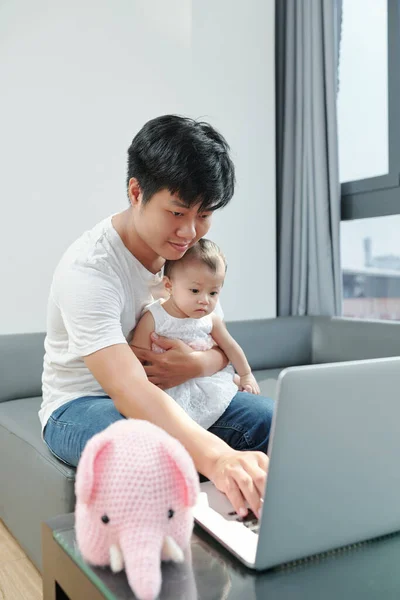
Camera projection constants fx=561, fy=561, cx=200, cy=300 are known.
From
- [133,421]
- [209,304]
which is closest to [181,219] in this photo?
[209,304]

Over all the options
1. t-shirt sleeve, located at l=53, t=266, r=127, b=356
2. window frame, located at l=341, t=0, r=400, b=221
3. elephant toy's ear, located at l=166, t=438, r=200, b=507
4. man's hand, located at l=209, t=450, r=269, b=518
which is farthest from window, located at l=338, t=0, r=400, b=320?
elephant toy's ear, located at l=166, t=438, r=200, b=507

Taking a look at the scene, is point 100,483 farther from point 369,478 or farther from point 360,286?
point 360,286

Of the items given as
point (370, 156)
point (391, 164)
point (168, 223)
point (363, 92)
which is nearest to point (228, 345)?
point (168, 223)

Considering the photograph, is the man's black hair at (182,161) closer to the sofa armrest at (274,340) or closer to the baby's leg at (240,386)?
the baby's leg at (240,386)

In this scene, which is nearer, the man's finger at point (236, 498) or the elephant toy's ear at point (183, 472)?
the elephant toy's ear at point (183, 472)

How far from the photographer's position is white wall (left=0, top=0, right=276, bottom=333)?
6.96 feet

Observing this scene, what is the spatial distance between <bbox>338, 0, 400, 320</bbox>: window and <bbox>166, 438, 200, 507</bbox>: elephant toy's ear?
7.29 feet

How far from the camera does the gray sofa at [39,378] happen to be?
1.35 m

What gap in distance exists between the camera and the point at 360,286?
2.90 meters

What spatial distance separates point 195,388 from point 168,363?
114mm

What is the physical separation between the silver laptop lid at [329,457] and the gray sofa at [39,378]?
2.21 ft

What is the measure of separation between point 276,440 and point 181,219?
2.46 feet

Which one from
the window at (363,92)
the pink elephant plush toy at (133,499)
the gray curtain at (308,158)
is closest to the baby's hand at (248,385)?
the pink elephant plush toy at (133,499)

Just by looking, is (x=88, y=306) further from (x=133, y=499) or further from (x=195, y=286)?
(x=133, y=499)
